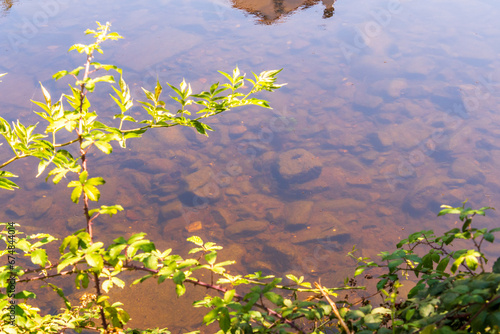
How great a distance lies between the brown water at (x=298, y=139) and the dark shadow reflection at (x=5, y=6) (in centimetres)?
154

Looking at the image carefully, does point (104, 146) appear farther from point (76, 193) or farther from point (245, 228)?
point (245, 228)

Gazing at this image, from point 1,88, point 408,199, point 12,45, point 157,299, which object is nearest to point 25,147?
point 157,299

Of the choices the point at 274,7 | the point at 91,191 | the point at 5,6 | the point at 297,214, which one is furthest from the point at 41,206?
the point at 5,6

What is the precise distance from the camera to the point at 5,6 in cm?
1155

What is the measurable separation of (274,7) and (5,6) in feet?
26.4

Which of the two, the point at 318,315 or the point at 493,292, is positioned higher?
the point at 493,292

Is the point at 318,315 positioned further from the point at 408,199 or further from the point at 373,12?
the point at 373,12

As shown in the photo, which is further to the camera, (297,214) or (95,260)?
(297,214)

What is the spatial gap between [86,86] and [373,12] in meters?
10.2

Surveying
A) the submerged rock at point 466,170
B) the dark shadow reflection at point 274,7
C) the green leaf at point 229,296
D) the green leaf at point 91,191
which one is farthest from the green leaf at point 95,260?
the dark shadow reflection at point 274,7

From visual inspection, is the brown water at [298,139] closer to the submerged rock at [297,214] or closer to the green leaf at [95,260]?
the submerged rock at [297,214]

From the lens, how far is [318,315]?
143 cm

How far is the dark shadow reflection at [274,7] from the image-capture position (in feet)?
33.9

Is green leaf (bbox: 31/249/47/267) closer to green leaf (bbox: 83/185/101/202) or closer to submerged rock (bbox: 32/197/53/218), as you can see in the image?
green leaf (bbox: 83/185/101/202)
